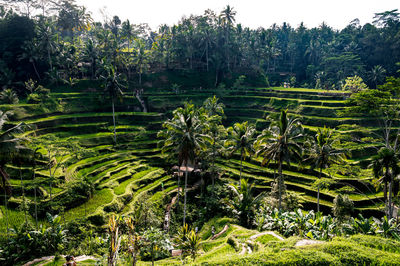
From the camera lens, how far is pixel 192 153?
2348 cm

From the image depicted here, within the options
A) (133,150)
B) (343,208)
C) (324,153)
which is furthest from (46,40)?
(343,208)

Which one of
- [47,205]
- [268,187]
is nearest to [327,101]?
[268,187]

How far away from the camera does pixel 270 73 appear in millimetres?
94812

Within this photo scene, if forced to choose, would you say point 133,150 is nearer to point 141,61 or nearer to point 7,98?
point 7,98

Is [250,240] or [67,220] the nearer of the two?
[250,240]

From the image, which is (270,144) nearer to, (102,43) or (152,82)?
(152,82)

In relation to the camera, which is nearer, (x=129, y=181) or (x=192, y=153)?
(x=192, y=153)

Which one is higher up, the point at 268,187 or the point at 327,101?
the point at 327,101

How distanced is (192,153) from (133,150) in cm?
2074

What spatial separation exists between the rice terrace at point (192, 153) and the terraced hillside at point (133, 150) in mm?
249

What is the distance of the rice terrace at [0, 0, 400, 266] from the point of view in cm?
1658

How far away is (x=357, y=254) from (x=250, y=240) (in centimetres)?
810

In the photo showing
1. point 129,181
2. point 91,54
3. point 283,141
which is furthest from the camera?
point 91,54

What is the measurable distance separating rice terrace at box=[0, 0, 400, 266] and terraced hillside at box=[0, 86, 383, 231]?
25 centimetres
